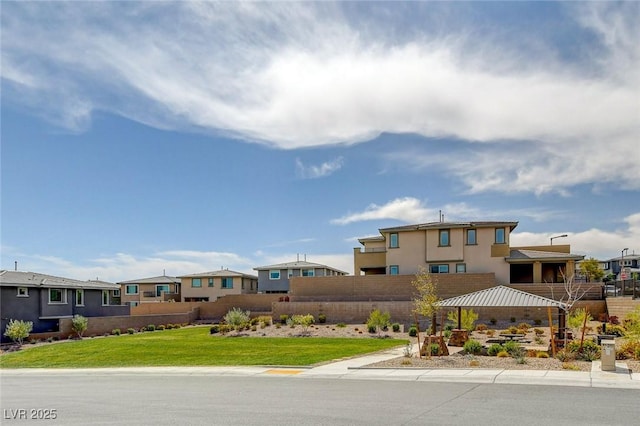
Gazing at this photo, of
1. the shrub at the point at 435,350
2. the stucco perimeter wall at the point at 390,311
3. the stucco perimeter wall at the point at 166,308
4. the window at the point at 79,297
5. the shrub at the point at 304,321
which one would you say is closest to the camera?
the shrub at the point at 435,350

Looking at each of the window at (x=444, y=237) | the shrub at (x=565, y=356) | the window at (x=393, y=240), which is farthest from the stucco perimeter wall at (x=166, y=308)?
the shrub at (x=565, y=356)

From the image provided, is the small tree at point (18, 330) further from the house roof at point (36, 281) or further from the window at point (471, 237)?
the window at point (471, 237)

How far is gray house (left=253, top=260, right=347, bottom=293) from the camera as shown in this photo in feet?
228

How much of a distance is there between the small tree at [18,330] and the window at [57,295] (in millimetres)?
5406

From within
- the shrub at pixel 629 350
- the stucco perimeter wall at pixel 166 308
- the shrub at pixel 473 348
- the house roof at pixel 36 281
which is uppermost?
the house roof at pixel 36 281

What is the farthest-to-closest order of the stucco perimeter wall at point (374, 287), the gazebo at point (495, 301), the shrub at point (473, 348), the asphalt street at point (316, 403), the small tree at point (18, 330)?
the stucco perimeter wall at point (374, 287), the small tree at point (18, 330), the gazebo at point (495, 301), the shrub at point (473, 348), the asphalt street at point (316, 403)

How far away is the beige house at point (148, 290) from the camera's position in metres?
76.9

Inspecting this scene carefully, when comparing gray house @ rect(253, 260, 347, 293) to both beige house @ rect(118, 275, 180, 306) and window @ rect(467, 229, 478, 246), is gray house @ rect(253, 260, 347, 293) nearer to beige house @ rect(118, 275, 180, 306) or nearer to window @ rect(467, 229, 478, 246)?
beige house @ rect(118, 275, 180, 306)

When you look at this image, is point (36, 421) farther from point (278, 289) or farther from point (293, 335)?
point (278, 289)

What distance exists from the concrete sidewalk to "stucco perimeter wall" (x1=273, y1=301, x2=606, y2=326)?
16741 mm

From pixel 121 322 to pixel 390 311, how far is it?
72.4 ft

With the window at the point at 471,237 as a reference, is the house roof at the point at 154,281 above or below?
below

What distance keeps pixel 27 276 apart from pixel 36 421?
36295 millimetres

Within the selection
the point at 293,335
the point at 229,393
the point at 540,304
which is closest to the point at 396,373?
the point at 229,393
